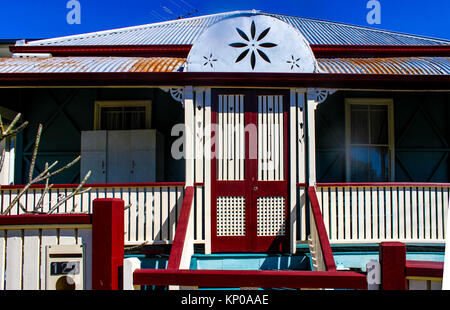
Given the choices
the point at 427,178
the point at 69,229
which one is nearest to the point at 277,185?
the point at 69,229

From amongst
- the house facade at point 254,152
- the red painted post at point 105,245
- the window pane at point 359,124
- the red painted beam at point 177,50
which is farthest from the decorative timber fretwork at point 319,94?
the red painted post at point 105,245

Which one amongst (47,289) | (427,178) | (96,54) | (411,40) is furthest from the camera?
(411,40)

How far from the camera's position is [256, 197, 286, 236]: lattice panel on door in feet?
18.7

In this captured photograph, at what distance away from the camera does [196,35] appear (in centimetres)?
978

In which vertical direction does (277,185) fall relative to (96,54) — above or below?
below

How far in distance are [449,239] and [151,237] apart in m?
4.34

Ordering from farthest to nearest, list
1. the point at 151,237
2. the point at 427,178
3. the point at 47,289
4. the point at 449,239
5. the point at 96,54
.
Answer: the point at 96,54, the point at 427,178, the point at 151,237, the point at 47,289, the point at 449,239

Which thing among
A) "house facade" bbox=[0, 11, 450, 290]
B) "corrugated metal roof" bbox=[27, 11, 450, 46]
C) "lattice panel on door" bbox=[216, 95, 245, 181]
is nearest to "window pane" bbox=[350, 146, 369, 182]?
"house facade" bbox=[0, 11, 450, 290]

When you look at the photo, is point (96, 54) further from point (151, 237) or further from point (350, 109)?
point (350, 109)

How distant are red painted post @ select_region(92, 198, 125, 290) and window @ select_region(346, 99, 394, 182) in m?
6.14

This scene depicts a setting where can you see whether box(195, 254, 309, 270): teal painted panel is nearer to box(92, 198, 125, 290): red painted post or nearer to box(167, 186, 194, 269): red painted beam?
box(167, 186, 194, 269): red painted beam

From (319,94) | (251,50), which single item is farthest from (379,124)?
(251,50)

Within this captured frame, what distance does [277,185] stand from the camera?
5.75 m

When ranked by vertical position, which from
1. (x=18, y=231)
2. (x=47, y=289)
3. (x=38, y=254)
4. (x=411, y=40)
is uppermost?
(x=411, y=40)
